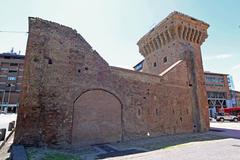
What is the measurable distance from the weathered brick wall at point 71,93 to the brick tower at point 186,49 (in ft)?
17.2

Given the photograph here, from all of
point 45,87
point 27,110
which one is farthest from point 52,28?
point 27,110

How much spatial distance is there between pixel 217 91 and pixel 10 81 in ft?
240

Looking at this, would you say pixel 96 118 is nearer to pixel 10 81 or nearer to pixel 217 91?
pixel 217 91

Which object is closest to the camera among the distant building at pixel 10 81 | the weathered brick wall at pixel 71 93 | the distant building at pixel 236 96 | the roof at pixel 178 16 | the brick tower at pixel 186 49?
the weathered brick wall at pixel 71 93

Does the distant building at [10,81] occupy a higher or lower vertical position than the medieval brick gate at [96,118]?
higher

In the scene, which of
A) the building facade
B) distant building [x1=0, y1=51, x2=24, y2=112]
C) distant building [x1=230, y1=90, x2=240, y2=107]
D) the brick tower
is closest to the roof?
the brick tower

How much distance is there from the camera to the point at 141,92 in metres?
12.6

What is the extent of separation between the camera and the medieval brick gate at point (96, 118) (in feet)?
31.3

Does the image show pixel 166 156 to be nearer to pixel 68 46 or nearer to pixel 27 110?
pixel 27 110

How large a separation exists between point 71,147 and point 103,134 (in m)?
2.20

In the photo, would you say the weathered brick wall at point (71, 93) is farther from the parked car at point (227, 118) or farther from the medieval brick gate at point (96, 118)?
the parked car at point (227, 118)

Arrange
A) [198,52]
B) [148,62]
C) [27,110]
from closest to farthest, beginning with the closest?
[27,110] → [198,52] → [148,62]

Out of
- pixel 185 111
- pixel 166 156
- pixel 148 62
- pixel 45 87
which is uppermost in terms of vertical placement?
pixel 148 62

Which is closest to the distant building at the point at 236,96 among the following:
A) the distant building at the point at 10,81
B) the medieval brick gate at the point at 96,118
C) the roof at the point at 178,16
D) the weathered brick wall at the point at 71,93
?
the roof at the point at 178,16
